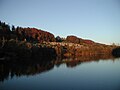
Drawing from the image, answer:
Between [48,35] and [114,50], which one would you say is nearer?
[114,50]

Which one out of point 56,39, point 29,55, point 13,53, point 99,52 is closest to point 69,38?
point 56,39

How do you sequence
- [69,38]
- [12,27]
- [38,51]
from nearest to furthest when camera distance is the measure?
1. [38,51]
2. [12,27]
3. [69,38]

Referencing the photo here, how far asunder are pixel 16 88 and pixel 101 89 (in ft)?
12.8

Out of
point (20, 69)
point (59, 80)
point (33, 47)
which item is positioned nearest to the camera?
point (59, 80)

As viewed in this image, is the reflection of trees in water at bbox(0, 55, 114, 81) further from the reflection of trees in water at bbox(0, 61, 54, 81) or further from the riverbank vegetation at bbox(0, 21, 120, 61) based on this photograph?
the riverbank vegetation at bbox(0, 21, 120, 61)

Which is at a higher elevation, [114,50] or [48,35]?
[48,35]

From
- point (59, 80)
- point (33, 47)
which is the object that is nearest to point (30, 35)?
point (33, 47)

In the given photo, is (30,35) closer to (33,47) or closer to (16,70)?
(33,47)

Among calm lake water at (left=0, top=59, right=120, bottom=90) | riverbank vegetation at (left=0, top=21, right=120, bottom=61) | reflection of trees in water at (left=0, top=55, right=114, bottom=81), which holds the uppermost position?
riverbank vegetation at (left=0, top=21, right=120, bottom=61)

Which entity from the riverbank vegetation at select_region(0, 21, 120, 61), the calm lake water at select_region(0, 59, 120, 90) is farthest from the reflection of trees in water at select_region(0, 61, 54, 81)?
the riverbank vegetation at select_region(0, 21, 120, 61)

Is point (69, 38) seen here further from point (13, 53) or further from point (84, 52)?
point (13, 53)

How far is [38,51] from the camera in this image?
35500mm

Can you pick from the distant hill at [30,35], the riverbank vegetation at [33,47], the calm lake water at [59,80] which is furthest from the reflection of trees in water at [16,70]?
the distant hill at [30,35]

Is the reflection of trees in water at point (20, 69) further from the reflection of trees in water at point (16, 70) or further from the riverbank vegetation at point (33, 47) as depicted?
the riverbank vegetation at point (33, 47)
